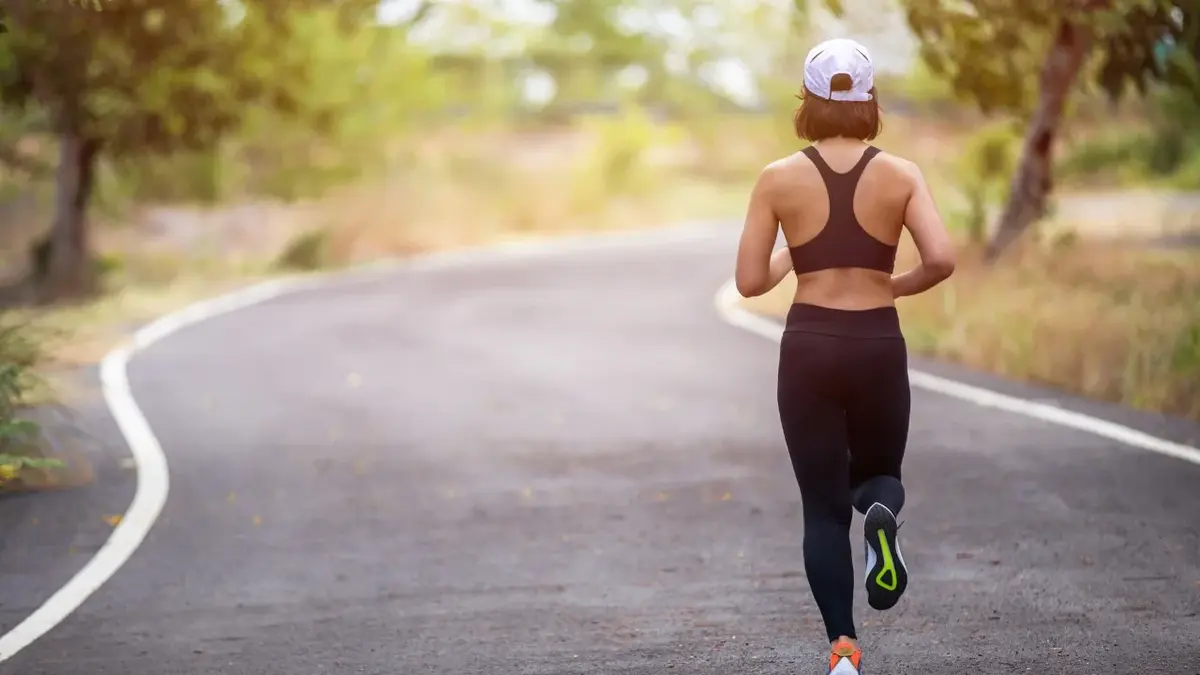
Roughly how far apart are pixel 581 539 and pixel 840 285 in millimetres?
3102

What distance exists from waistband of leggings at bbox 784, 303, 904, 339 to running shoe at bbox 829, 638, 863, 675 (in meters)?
0.90

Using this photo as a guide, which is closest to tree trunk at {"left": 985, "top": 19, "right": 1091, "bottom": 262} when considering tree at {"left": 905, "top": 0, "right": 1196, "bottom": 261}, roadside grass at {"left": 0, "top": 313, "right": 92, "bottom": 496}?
tree at {"left": 905, "top": 0, "right": 1196, "bottom": 261}

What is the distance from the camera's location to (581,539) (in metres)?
7.91

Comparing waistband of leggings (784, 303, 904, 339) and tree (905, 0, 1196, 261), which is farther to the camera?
tree (905, 0, 1196, 261)

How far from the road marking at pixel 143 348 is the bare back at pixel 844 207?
10.2ft

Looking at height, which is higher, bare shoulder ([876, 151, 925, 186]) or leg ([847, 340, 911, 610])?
bare shoulder ([876, 151, 925, 186])

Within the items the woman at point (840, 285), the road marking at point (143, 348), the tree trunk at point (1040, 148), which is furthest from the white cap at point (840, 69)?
the tree trunk at point (1040, 148)

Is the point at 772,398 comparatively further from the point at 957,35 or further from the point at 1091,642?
the point at 1091,642

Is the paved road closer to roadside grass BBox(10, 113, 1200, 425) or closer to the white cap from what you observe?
roadside grass BBox(10, 113, 1200, 425)

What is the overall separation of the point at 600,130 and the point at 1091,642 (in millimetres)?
35870

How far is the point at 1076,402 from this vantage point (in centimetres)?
1175

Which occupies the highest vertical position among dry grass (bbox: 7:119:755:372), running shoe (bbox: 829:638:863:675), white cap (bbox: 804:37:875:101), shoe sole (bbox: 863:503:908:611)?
white cap (bbox: 804:37:875:101)

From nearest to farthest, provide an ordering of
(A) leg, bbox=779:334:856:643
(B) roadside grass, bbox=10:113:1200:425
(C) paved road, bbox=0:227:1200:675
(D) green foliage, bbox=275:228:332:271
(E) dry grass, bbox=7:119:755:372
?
(A) leg, bbox=779:334:856:643 → (C) paved road, bbox=0:227:1200:675 → (B) roadside grass, bbox=10:113:1200:425 → (E) dry grass, bbox=7:119:755:372 → (D) green foliage, bbox=275:228:332:271

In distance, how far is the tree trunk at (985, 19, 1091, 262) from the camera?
61.1 ft
